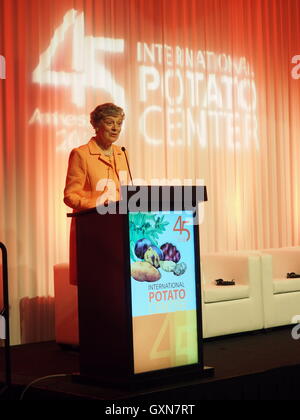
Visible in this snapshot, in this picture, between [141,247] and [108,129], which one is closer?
[141,247]

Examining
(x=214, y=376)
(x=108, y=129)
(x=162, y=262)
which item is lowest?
(x=214, y=376)

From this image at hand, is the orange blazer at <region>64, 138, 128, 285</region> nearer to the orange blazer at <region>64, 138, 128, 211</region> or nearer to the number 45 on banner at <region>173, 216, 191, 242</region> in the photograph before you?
the orange blazer at <region>64, 138, 128, 211</region>

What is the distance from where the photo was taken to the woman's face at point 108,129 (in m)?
4.69

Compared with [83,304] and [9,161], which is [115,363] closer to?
[83,304]

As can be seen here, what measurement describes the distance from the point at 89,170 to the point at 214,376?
1.62 m

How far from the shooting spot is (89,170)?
15.7 feet

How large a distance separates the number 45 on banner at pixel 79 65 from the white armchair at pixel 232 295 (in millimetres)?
1717

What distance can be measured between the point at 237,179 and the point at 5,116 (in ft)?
8.75

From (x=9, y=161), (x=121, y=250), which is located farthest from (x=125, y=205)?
(x=9, y=161)

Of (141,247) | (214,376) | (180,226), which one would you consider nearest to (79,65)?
(180,226)

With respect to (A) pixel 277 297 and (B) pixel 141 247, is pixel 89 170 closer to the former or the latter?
(B) pixel 141 247

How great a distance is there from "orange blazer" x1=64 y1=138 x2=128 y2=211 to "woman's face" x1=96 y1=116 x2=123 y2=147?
0.08m

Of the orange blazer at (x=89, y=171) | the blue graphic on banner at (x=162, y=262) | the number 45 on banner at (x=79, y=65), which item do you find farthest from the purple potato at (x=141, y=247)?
the number 45 on banner at (x=79, y=65)

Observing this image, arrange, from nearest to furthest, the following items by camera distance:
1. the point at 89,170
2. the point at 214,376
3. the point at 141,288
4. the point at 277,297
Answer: the point at 141,288 → the point at 214,376 → the point at 89,170 → the point at 277,297
